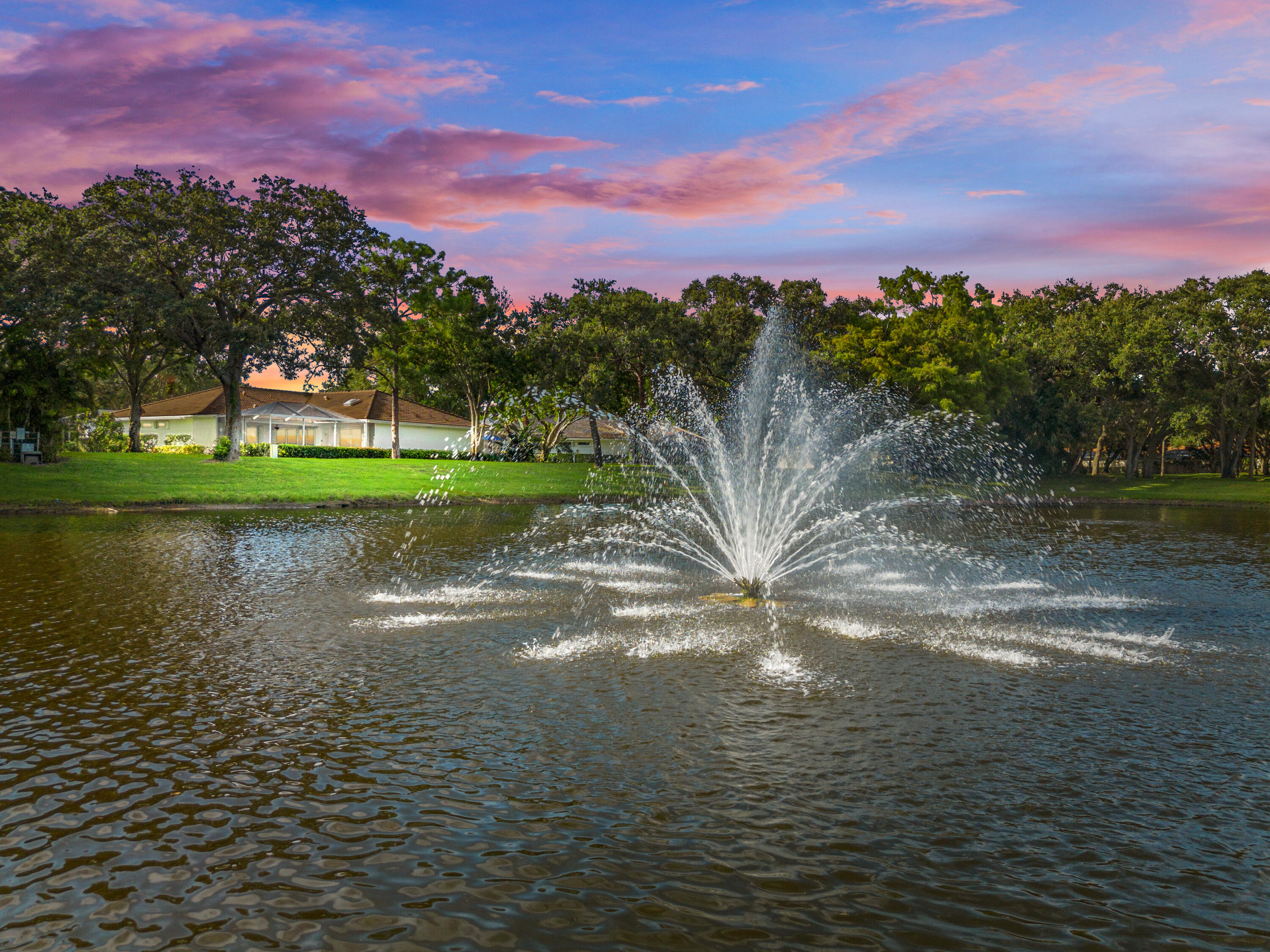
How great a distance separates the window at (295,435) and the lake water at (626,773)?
62.6m

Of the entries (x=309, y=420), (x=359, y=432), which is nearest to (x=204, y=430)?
(x=309, y=420)

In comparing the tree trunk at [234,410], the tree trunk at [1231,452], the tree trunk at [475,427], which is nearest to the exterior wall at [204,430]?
the tree trunk at [475,427]

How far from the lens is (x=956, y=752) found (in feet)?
25.5

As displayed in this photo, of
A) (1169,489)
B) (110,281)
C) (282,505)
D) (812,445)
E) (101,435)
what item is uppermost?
(110,281)

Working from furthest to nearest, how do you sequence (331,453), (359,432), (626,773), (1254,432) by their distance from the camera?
(1254,432), (359,432), (331,453), (626,773)

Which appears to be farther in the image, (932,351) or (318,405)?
(318,405)

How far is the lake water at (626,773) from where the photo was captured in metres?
5.07

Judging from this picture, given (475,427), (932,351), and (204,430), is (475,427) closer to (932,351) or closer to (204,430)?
(204,430)

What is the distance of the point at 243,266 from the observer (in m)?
48.2

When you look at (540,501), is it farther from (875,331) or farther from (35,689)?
(35,689)

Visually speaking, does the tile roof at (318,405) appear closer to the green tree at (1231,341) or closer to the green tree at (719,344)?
the green tree at (719,344)

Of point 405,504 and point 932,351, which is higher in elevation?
point 932,351

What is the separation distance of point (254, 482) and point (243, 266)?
1379 centimetres

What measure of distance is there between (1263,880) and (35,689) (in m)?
11.0
